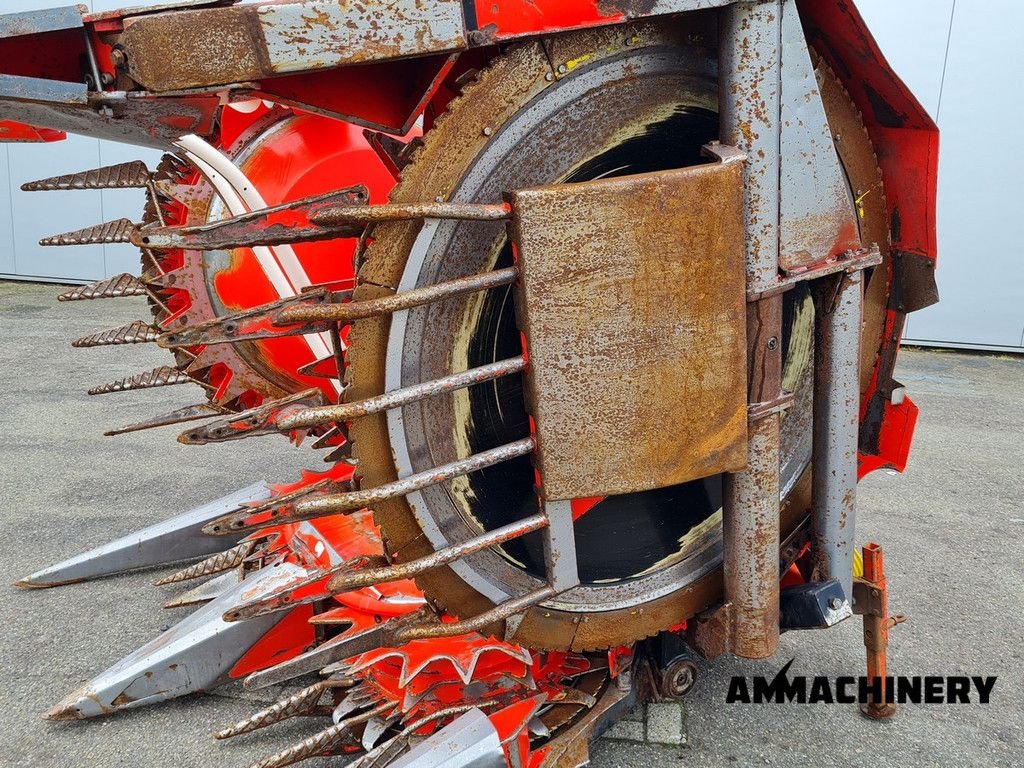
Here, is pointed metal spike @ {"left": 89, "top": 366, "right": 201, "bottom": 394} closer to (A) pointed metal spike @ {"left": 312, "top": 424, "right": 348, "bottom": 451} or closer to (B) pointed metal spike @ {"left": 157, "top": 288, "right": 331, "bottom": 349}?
(A) pointed metal spike @ {"left": 312, "top": 424, "right": 348, "bottom": 451}

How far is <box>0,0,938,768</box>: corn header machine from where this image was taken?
1.37 metres

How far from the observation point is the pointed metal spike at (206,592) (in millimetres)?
2531

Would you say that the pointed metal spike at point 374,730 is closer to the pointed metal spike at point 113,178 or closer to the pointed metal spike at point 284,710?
the pointed metal spike at point 284,710

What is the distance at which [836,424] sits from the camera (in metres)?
1.78

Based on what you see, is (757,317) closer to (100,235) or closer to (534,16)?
(534,16)

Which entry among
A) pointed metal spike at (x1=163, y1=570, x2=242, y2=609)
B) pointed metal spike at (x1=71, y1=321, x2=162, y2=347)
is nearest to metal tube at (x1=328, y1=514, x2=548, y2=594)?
pointed metal spike at (x1=163, y1=570, x2=242, y2=609)

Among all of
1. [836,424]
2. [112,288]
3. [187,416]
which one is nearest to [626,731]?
[836,424]

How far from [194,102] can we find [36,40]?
0.78 meters

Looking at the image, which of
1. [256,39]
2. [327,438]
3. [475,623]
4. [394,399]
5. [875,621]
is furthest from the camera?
[327,438]

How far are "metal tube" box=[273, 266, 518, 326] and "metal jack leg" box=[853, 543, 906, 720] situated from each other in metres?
1.22

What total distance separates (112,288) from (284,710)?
4.19 feet

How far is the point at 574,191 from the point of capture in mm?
1376

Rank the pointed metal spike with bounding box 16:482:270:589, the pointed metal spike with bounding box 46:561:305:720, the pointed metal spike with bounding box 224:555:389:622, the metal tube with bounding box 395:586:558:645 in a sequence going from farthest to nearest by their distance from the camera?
the pointed metal spike with bounding box 16:482:270:589 → the pointed metal spike with bounding box 46:561:305:720 → the pointed metal spike with bounding box 224:555:389:622 → the metal tube with bounding box 395:586:558:645

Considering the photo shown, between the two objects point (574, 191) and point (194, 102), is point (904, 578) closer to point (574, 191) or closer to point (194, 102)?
point (574, 191)
